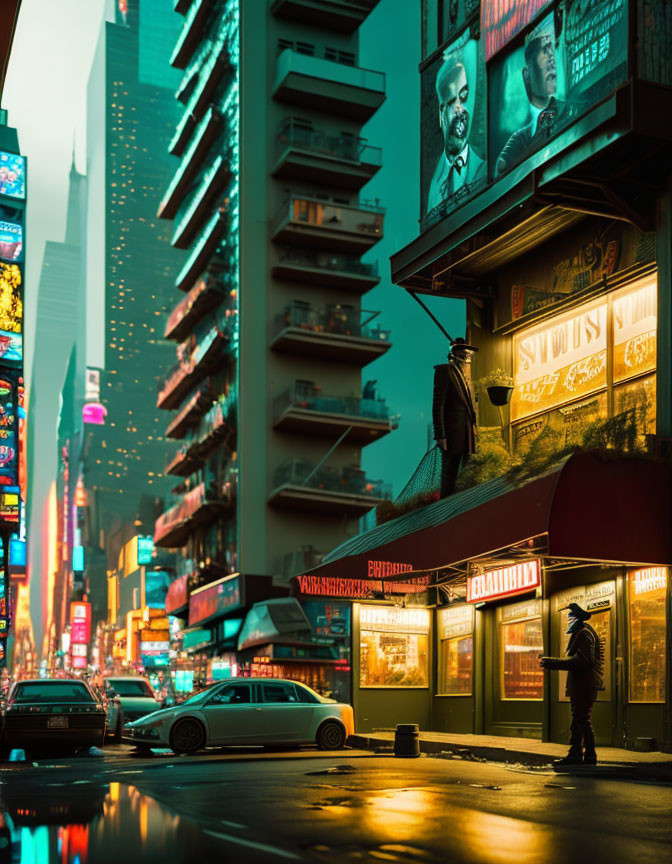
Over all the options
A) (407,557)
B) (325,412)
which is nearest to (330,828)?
(407,557)

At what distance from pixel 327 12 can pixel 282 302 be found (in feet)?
49.6

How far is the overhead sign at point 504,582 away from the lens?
63.3 feet

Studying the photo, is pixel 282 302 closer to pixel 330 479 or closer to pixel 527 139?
pixel 330 479

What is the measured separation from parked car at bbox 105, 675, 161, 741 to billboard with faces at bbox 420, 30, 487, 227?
1338 centimetres

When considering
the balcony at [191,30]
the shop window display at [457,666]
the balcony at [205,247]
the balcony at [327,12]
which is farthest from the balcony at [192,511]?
the shop window display at [457,666]

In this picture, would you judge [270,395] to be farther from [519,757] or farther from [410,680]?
[519,757]

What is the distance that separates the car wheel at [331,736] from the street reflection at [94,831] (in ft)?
32.4

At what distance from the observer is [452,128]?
24.9 m

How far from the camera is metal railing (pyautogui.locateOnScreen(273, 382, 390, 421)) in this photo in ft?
180

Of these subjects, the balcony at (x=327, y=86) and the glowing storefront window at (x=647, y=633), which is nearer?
the glowing storefront window at (x=647, y=633)

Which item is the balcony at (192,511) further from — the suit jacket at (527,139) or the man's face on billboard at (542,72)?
the man's face on billboard at (542,72)

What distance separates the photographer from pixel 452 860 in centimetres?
779

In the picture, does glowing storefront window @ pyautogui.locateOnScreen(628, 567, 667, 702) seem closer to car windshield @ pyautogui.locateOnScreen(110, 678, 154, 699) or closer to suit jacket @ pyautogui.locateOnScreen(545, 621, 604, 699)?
suit jacket @ pyautogui.locateOnScreen(545, 621, 604, 699)

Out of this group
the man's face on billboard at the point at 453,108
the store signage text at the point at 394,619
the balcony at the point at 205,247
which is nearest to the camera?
the man's face on billboard at the point at 453,108
